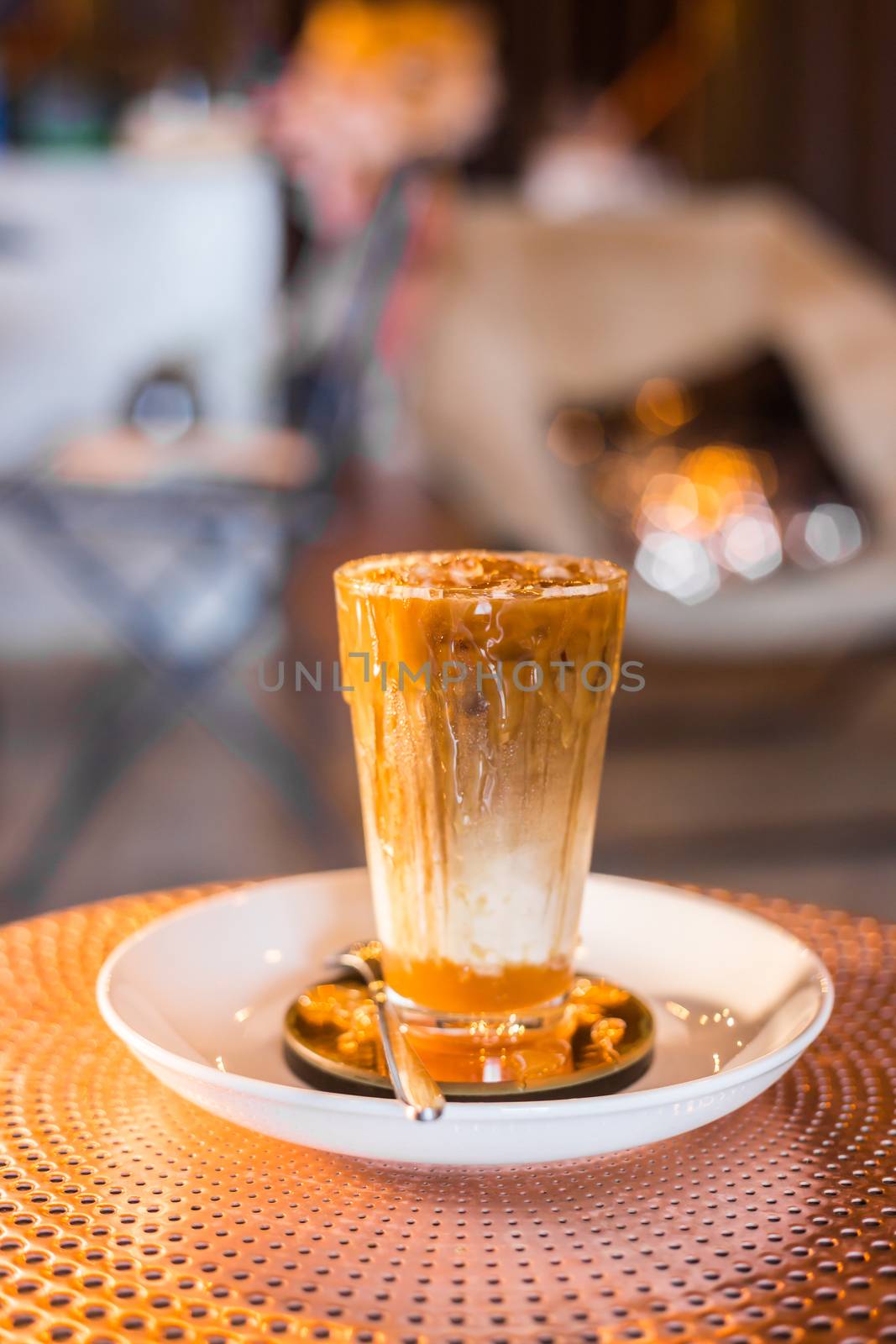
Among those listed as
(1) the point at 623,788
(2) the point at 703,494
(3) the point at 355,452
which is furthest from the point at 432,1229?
(3) the point at 355,452

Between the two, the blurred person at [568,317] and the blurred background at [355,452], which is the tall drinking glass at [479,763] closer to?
the blurred background at [355,452]

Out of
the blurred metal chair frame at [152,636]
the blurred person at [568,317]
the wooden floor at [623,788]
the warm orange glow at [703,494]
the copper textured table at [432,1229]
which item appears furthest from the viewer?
the warm orange glow at [703,494]

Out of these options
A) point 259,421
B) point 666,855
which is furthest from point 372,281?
point 259,421

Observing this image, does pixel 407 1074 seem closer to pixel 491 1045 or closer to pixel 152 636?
pixel 491 1045

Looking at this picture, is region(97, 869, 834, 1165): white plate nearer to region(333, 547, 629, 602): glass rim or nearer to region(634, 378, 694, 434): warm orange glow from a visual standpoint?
region(333, 547, 629, 602): glass rim

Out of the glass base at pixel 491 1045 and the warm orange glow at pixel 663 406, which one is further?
the warm orange glow at pixel 663 406

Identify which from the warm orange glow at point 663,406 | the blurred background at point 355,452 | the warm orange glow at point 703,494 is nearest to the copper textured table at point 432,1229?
the blurred background at point 355,452

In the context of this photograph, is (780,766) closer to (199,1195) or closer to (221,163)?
(221,163)
